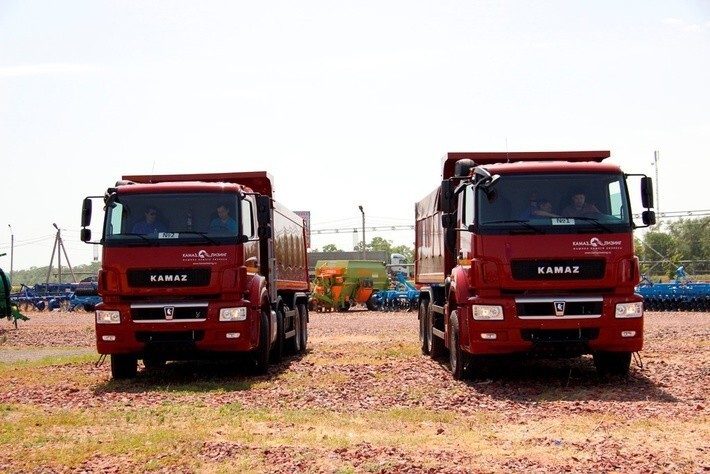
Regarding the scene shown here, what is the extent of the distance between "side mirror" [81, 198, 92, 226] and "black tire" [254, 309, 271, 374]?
3.04m

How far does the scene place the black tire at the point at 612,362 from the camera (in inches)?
531

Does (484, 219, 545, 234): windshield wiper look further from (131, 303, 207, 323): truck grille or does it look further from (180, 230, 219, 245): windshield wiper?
(131, 303, 207, 323): truck grille

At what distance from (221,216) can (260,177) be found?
9.63 feet

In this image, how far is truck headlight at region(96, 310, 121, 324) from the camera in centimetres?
1357

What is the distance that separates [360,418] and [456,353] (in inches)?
145

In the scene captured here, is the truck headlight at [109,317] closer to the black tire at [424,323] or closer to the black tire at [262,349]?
the black tire at [262,349]

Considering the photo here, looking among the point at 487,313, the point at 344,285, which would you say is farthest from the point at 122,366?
the point at 344,285

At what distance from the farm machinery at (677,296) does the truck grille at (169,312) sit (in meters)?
28.8

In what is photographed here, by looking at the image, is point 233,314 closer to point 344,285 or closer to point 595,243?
point 595,243

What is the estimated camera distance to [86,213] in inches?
544

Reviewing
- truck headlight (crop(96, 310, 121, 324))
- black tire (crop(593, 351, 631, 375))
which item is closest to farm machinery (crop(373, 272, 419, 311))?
black tire (crop(593, 351, 631, 375))

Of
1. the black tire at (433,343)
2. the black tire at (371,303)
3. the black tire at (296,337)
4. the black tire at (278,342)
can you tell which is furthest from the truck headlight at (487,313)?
the black tire at (371,303)

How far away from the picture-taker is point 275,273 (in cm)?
1656

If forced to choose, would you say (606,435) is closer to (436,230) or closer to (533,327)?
(533,327)
